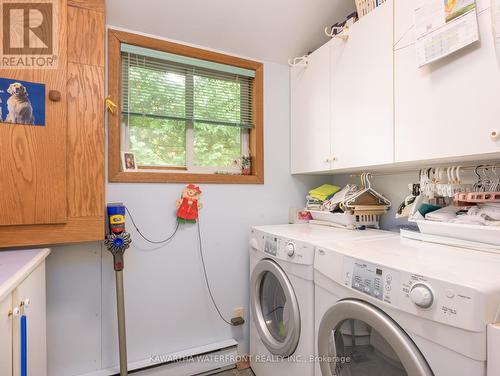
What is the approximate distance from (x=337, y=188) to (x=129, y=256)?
57.7 inches

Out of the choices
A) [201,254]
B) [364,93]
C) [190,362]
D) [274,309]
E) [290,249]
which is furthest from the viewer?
[201,254]

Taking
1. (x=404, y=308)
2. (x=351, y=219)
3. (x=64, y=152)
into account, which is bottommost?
(x=404, y=308)

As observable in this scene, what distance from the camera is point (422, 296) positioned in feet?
2.18

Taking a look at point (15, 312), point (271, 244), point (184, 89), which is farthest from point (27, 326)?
point (184, 89)

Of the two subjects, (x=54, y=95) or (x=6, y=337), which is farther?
(x=54, y=95)

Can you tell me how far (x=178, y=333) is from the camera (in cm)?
169

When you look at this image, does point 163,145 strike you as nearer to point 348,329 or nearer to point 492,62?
point 348,329

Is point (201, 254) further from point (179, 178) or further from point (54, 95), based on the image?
point (54, 95)

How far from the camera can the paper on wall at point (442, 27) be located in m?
0.90

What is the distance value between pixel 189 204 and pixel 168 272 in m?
0.45

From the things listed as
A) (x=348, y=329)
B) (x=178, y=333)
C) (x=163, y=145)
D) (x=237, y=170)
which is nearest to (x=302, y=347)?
(x=348, y=329)

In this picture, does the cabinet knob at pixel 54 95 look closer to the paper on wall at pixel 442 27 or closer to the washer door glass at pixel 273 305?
the washer door glass at pixel 273 305

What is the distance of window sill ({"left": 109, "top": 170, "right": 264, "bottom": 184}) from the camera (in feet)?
Result: 5.11

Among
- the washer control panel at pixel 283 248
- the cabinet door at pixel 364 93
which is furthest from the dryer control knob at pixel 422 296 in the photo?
the cabinet door at pixel 364 93
